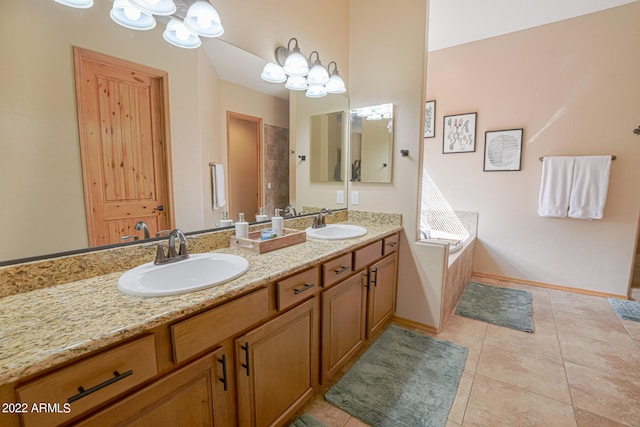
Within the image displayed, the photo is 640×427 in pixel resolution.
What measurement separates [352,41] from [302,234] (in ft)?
5.96

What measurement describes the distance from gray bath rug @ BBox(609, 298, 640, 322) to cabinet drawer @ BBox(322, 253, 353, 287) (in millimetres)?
2736

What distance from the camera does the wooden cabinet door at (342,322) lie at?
1.50m

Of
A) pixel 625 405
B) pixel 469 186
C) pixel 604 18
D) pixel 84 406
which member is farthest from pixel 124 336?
pixel 604 18

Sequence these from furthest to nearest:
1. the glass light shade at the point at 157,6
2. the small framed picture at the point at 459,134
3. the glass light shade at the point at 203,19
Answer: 1. the small framed picture at the point at 459,134
2. the glass light shade at the point at 203,19
3. the glass light shade at the point at 157,6

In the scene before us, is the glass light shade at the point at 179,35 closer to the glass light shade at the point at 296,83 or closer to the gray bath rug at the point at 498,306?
the glass light shade at the point at 296,83

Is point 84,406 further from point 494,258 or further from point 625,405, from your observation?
point 494,258

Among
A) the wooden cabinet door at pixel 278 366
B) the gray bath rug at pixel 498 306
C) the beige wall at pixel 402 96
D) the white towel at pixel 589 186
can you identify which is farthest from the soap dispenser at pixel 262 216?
the white towel at pixel 589 186

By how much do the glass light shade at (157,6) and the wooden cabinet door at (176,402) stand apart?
1.37 m

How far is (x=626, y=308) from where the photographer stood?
2.60 metres

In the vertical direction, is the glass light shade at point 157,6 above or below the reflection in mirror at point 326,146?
above

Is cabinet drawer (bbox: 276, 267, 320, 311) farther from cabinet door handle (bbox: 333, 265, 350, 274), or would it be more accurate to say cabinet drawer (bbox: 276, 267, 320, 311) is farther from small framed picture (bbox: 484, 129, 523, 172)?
small framed picture (bbox: 484, 129, 523, 172)

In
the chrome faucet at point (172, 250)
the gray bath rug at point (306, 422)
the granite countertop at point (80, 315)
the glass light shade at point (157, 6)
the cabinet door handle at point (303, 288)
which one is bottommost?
the gray bath rug at point (306, 422)

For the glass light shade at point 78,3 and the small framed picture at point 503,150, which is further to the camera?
the small framed picture at point 503,150

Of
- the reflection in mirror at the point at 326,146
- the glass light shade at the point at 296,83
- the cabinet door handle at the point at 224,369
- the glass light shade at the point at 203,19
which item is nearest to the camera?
the cabinet door handle at the point at 224,369
